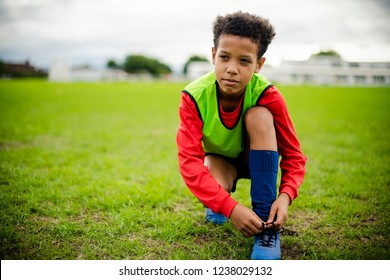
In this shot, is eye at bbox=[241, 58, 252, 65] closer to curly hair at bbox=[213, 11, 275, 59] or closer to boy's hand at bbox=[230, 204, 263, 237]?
curly hair at bbox=[213, 11, 275, 59]

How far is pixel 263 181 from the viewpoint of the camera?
1967 millimetres

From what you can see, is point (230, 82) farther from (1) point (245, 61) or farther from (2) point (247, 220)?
(2) point (247, 220)

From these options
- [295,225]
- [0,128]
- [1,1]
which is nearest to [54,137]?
[0,128]

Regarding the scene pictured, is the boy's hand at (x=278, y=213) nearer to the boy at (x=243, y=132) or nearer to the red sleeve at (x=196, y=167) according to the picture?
the boy at (x=243, y=132)

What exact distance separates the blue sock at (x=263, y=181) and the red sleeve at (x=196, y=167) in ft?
0.51

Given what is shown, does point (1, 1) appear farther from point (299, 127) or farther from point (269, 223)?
point (299, 127)

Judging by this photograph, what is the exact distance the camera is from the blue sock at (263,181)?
1.95 m

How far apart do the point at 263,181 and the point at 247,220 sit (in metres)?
0.27

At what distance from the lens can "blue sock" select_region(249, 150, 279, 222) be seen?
195cm

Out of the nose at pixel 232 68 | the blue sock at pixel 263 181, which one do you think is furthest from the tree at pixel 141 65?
the blue sock at pixel 263 181

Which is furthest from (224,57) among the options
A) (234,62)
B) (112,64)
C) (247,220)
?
(112,64)

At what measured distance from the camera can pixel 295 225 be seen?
2.49m

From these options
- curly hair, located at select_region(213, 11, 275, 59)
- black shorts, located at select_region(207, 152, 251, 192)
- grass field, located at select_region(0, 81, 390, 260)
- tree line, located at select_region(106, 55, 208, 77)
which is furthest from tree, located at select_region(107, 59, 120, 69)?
curly hair, located at select_region(213, 11, 275, 59)

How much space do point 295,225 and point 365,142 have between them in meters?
3.69
